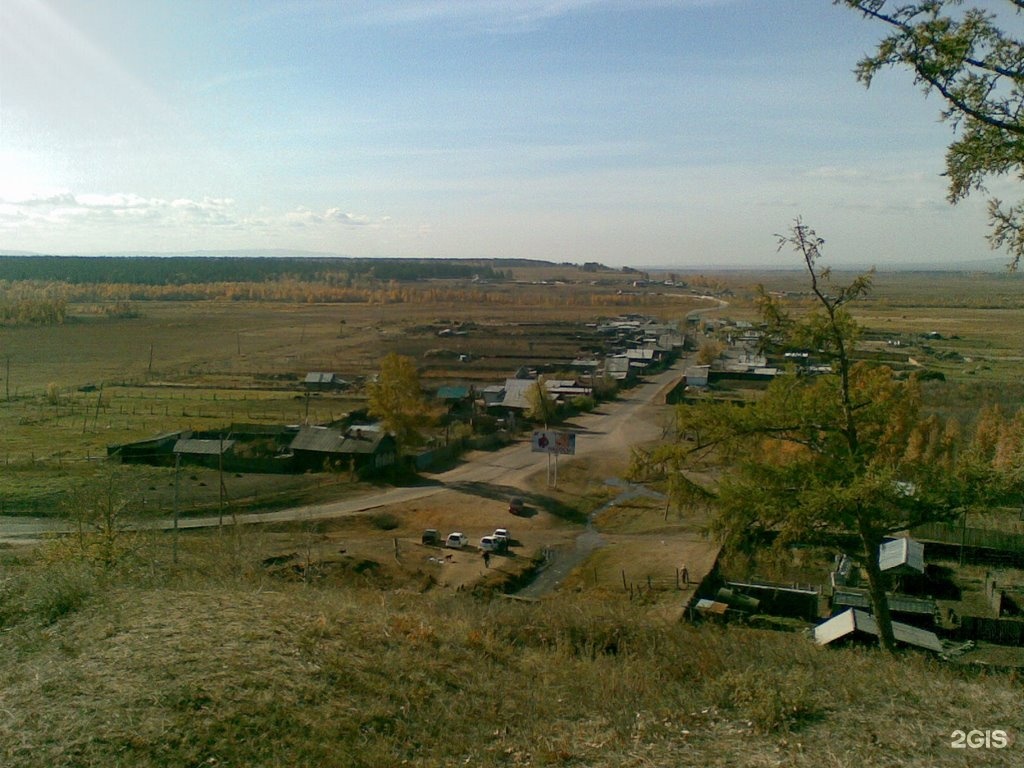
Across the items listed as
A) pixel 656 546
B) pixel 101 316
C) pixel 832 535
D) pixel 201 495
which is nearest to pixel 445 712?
pixel 832 535

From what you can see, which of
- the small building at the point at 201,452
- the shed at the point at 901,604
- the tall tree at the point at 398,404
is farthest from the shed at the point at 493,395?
the shed at the point at 901,604

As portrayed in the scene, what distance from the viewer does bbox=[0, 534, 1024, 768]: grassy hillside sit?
440 cm

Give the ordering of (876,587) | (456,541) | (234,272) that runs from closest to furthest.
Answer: (876,587)
(456,541)
(234,272)

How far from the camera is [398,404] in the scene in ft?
97.6

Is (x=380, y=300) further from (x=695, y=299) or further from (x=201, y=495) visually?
(x=201, y=495)

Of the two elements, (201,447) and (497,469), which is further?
(497,469)

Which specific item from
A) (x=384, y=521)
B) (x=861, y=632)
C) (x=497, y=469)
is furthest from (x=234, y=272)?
(x=861, y=632)

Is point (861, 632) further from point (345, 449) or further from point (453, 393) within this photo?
→ point (453, 393)

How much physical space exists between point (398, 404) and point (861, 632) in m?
21.0

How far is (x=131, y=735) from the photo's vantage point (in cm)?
427

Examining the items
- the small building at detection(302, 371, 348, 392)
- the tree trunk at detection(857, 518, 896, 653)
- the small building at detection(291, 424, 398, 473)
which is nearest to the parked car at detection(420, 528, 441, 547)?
the small building at detection(291, 424, 398, 473)

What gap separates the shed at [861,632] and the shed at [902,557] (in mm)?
4888

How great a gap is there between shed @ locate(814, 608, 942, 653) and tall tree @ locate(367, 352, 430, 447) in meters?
19.9

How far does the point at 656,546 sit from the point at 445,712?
15488 millimetres
